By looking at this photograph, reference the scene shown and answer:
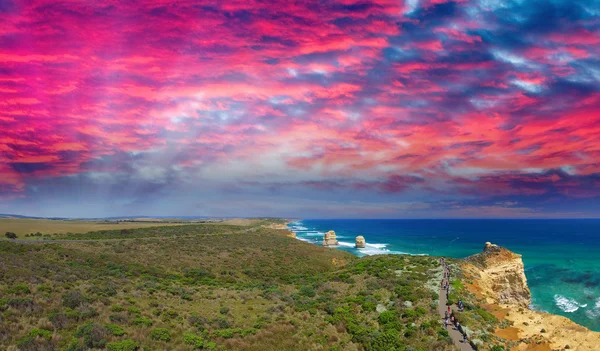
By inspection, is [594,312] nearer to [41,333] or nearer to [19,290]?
[41,333]

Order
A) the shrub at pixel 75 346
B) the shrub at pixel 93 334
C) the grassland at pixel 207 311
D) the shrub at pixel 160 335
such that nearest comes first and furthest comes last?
1. the shrub at pixel 75 346
2. the shrub at pixel 93 334
3. the grassland at pixel 207 311
4. the shrub at pixel 160 335

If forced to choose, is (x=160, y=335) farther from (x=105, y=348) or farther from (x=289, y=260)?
(x=289, y=260)

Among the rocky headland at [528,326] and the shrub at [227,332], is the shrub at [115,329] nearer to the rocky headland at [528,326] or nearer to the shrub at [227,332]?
the shrub at [227,332]

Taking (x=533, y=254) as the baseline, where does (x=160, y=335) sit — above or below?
above

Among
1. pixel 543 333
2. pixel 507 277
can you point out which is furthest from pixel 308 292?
pixel 507 277

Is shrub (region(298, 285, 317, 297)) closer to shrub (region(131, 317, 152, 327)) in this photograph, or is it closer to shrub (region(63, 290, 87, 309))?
shrub (region(131, 317, 152, 327))

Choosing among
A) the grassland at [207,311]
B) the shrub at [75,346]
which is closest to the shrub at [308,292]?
the grassland at [207,311]

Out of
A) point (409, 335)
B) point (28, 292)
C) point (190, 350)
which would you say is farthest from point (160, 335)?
point (409, 335)
